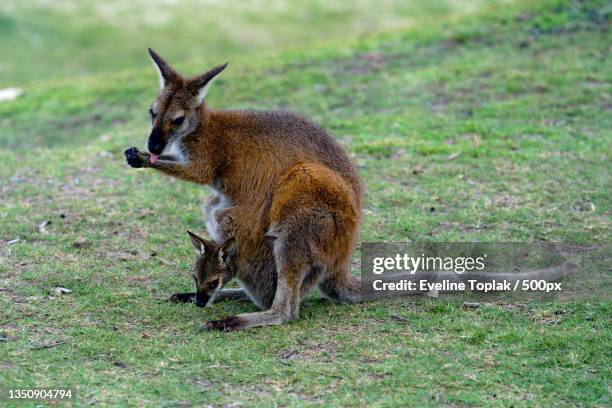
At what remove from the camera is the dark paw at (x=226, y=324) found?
5.13m

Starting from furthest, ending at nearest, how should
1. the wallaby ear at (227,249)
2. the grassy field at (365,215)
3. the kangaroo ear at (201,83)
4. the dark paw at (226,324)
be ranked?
the kangaroo ear at (201,83)
the wallaby ear at (227,249)
the dark paw at (226,324)
the grassy field at (365,215)

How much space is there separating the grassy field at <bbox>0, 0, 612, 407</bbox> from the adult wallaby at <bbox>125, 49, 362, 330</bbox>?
0.97 ft

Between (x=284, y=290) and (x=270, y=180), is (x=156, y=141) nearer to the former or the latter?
(x=270, y=180)

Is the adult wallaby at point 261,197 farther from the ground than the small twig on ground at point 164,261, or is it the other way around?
the adult wallaby at point 261,197

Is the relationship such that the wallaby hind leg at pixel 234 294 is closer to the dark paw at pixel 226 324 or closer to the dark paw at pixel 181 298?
the dark paw at pixel 181 298

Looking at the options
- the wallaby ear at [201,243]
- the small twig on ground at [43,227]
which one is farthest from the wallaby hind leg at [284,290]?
the small twig on ground at [43,227]

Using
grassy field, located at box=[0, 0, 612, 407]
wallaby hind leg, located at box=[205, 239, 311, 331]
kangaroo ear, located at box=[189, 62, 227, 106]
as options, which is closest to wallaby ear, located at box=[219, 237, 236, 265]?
wallaby hind leg, located at box=[205, 239, 311, 331]

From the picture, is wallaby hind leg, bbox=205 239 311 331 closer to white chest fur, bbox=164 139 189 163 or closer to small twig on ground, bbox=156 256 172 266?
white chest fur, bbox=164 139 189 163

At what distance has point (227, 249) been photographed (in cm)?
540

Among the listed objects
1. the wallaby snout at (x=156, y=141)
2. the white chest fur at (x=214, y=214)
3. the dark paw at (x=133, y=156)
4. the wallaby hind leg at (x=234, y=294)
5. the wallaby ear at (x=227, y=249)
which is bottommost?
the wallaby hind leg at (x=234, y=294)

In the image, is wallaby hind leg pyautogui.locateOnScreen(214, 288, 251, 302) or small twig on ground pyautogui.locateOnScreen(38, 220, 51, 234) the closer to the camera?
wallaby hind leg pyautogui.locateOnScreen(214, 288, 251, 302)

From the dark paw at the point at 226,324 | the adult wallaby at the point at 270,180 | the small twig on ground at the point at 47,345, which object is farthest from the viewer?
the adult wallaby at the point at 270,180

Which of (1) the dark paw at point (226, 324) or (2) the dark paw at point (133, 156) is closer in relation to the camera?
(1) the dark paw at point (226, 324)

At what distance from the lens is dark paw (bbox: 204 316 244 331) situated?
5129 mm
